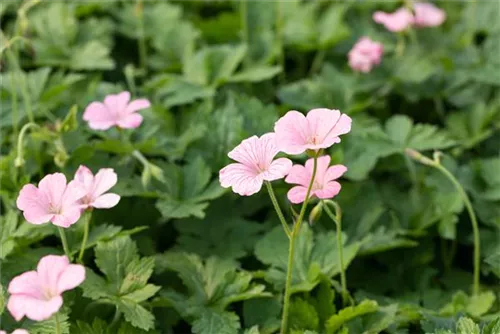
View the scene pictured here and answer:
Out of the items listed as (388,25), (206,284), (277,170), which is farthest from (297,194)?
(388,25)

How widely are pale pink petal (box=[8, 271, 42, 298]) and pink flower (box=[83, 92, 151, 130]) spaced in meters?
0.64

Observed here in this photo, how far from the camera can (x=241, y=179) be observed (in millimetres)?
1440

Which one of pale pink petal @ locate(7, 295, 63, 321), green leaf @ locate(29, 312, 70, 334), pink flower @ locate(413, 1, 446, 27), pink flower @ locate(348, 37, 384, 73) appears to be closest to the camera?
pale pink petal @ locate(7, 295, 63, 321)

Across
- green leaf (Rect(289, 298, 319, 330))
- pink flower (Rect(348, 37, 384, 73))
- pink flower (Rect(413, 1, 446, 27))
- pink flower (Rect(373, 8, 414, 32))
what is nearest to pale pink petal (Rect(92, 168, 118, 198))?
green leaf (Rect(289, 298, 319, 330))

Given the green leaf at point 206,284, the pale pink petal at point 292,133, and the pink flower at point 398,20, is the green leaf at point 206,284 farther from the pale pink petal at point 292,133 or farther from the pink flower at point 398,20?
the pink flower at point 398,20

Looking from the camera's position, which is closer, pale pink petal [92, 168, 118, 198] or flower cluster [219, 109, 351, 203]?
flower cluster [219, 109, 351, 203]

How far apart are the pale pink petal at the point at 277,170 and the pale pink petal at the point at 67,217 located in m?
0.37

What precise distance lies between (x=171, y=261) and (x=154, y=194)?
181 millimetres

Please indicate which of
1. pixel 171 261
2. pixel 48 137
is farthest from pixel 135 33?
pixel 171 261

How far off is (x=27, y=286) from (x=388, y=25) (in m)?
1.80

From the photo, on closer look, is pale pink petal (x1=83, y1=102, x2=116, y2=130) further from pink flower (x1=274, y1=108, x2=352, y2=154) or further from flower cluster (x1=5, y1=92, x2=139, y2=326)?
pink flower (x1=274, y1=108, x2=352, y2=154)

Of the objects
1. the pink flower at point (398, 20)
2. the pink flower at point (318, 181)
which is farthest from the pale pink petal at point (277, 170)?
the pink flower at point (398, 20)

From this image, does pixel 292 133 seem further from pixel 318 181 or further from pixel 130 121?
pixel 130 121

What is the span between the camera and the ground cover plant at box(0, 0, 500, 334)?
1588mm
